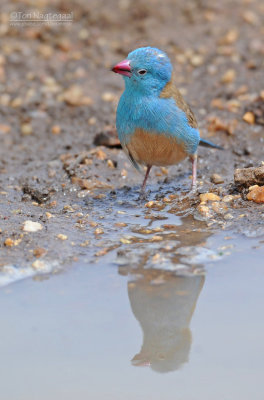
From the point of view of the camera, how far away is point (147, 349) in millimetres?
2930

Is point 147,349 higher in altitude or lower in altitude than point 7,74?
lower

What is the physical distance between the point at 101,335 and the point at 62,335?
0.17 metres

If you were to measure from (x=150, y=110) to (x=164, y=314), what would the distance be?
1.70 metres

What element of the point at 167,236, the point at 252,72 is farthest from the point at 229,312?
the point at 252,72

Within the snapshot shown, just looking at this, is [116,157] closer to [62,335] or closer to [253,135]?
[253,135]

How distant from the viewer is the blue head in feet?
14.7

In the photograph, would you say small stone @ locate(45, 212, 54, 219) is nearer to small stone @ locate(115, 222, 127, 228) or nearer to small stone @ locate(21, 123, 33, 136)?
small stone @ locate(115, 222, 127, 228)

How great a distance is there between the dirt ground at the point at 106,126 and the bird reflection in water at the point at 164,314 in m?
0.28

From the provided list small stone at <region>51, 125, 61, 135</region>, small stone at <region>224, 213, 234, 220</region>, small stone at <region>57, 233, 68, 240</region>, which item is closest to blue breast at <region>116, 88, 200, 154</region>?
small stone at <region>224, 213, 234, 220</region>

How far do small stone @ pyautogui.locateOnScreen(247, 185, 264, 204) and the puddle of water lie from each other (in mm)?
654

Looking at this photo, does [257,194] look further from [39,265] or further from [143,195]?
[39,265]

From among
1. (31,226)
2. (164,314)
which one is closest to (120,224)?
(31,226)

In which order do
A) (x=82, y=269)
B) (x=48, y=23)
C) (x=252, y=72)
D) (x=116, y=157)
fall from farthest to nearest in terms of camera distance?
1. (x=48, y=23)
2. (x=252, y=72)
3. (x=116, y=157)
4. (x=82, y=269)

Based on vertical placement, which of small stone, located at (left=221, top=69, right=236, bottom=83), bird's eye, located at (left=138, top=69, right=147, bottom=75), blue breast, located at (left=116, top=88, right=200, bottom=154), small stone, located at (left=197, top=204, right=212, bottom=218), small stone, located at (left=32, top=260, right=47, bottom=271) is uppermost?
bird's eye, located at (left=138, top=69, right=147, bottom=75)
